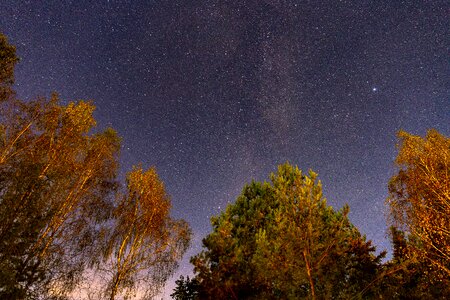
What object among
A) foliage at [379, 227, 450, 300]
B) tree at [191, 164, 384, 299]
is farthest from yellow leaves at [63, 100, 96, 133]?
foliage at [379, 227, 450, 300]

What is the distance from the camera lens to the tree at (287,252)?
406 inches

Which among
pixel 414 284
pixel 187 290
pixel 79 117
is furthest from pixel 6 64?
pixel 414 284

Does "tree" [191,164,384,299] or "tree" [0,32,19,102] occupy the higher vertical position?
"tree" [0,32,19,102]

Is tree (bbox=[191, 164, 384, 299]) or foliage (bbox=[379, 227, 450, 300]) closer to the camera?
tree (bbox=[191, 164, 384, 299])

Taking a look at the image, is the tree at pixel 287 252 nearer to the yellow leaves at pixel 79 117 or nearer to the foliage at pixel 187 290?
the foliage at pixel 187 290

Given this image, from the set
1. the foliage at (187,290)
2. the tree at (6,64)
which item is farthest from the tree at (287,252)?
the tree at (6,64)

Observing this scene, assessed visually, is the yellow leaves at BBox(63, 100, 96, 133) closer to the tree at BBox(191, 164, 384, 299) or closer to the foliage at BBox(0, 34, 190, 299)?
the foliage at BBox(0, 34, 190, 299)

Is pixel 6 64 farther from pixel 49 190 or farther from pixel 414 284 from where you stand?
pixel 414 284

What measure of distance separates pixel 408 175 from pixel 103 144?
19.9 metres

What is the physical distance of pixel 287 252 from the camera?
10.3 metres

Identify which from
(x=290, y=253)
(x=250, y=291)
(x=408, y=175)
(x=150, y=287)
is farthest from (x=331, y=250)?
(x=408, y=175)

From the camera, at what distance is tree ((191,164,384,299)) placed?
10320 millimetres

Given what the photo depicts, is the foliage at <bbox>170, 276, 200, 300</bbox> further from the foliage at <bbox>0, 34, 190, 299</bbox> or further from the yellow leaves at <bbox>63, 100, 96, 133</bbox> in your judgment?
the yellow leaves at <bbox>63, 100, 96, 133</bbox>

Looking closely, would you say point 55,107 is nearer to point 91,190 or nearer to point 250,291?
point 91,190
